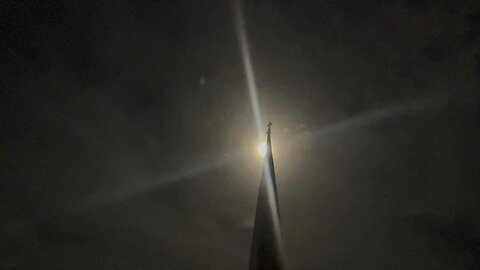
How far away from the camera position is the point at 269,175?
2305 centimetres

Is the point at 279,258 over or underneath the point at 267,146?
underneath

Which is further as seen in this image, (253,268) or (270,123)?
(270,123)

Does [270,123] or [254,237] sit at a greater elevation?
[270,123]

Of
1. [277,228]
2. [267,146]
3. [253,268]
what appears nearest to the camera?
[253,268]

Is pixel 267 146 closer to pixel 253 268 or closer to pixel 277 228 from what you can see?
pixel 277 228

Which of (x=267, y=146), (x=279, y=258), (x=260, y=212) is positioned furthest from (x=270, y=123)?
(x=279, y=258)

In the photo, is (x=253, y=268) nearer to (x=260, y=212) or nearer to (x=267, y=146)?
(x=260, y=212)

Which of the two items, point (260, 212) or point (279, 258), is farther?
point (260, 212)

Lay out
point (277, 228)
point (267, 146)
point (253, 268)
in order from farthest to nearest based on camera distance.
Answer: point (267, 146) → point (277, 228) → point (253, 268)

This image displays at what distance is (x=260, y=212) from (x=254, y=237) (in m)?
1.13

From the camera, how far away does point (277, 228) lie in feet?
72.8

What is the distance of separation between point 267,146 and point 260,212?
297 cm

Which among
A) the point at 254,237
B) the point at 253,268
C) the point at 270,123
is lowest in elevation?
the point at 253,268

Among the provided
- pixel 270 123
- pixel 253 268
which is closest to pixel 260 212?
pixel 253 268
